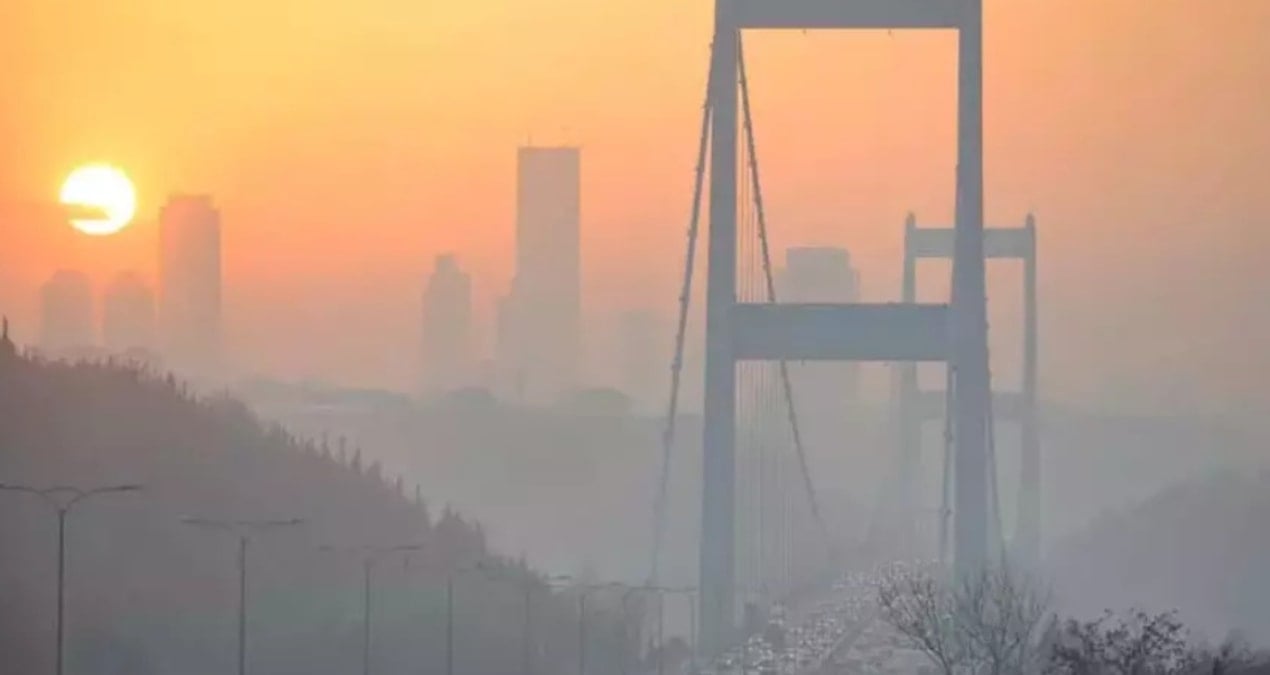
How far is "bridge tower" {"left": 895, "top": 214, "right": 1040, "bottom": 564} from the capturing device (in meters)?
71.1

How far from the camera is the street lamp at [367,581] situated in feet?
155

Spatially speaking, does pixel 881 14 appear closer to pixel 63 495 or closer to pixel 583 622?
pixel 583 622

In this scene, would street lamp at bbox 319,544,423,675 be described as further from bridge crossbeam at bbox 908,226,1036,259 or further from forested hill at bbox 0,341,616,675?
bridge crossbeam at bbox 908,226,1036,259

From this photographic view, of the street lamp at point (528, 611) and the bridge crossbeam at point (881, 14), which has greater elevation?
the bridge crossbeam at point (881, 14)

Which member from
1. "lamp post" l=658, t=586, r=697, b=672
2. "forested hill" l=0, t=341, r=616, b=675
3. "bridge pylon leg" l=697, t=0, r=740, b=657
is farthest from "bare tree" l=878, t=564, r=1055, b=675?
"forested hill" l=0, t=341, r=616, b=675

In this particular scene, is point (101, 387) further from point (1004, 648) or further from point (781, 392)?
point (1004, 648)

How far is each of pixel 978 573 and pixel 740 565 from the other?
10841mm

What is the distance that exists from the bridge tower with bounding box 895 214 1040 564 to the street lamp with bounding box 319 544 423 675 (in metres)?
13.5

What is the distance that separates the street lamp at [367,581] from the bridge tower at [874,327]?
467 centimetres

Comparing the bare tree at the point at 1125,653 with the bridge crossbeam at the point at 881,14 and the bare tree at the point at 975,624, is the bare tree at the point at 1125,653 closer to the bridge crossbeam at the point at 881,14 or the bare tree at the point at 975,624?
the bare tree at the point at 975,624

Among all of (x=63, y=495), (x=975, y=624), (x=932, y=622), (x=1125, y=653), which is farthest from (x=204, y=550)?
(x=1125, y=653)

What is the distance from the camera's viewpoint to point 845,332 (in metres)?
48.9

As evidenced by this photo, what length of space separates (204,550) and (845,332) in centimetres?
1042

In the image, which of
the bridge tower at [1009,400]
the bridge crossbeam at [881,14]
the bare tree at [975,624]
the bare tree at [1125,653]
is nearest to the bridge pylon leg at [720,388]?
the bridge crossbeam at [881,14]
